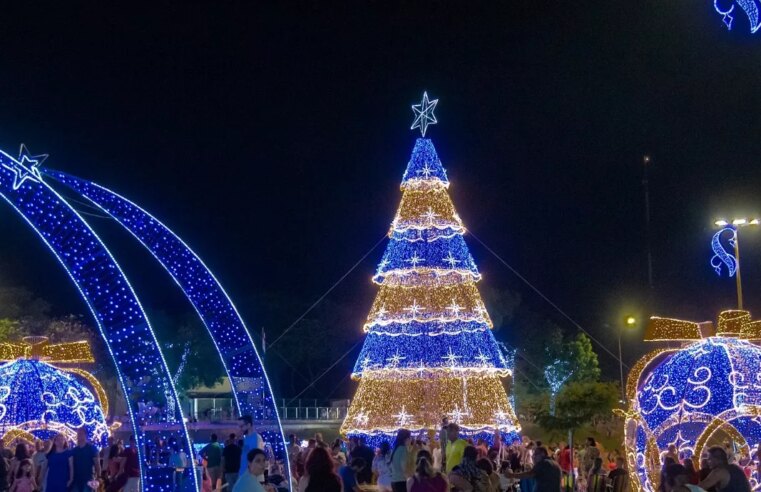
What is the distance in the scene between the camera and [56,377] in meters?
22.4

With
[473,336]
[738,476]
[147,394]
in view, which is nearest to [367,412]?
[473,336]

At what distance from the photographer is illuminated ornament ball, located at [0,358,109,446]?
69.4 feet

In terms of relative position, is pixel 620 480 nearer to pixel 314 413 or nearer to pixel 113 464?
pixel 113 464

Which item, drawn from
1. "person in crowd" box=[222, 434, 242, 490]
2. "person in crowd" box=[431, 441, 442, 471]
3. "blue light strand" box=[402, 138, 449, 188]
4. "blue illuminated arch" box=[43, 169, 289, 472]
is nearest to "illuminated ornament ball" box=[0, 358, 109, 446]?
"blue illuminated arch" box=[43, 169, 289, 472]

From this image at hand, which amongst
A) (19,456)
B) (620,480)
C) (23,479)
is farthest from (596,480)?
(19,456)

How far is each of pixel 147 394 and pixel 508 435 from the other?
16670 mm

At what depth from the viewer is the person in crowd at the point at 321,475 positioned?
808cm

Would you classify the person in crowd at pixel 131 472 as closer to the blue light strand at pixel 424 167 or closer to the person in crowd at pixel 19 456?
the person in crowd at pixel 19 456

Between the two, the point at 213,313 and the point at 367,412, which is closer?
the point at 213,313

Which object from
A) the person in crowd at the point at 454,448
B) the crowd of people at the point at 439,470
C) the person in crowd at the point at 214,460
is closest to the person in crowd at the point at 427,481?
the crowd of people at the point at 439,470

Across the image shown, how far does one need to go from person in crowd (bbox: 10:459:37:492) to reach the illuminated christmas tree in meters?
14.5

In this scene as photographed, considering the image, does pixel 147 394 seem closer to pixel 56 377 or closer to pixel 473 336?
pixel 56 377

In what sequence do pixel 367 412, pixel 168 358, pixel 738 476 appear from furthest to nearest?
1. pixel 168 358
2. pixel 367 412
3. pixel 738 476

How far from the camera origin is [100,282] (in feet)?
43.1
